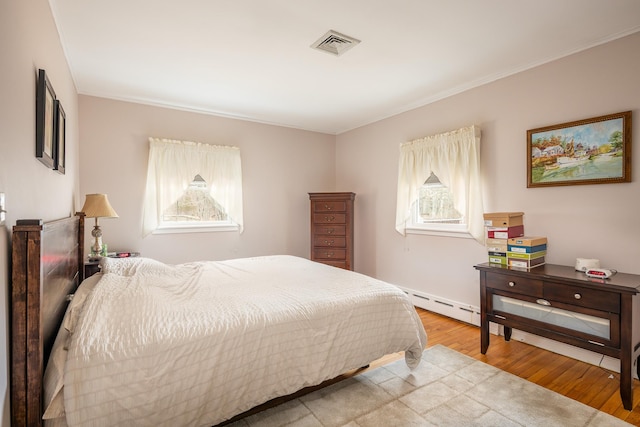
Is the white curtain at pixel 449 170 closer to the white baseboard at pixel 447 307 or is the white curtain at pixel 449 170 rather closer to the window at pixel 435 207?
the window at pixel 435 207

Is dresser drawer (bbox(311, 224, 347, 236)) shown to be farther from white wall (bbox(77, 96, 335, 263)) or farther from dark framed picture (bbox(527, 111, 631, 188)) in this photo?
dark framed picture (bbox(527, 111, 631, 188))

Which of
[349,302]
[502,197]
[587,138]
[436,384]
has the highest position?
[587,138]

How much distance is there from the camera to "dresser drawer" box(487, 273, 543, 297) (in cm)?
245

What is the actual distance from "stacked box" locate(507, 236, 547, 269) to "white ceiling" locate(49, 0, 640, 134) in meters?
1.57

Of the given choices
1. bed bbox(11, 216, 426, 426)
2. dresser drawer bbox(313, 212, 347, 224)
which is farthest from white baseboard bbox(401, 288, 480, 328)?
bed bbox(11, 216, 426, 426)

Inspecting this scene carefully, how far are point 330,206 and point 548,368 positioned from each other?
9.70 feet

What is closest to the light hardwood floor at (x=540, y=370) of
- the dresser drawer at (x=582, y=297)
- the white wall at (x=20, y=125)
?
the dresser drawer at (x=582, y=297)

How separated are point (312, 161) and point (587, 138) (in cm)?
343

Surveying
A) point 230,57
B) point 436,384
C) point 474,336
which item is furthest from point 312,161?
point 436,384

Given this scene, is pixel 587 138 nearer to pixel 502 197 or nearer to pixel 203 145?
pixel 502 197

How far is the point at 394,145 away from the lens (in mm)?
4297

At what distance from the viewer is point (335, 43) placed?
2.54 metres

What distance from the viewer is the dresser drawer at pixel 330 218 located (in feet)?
15.0

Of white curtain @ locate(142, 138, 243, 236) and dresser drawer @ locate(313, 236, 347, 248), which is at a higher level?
white curtain @ locate(142, 138, 243, 236)
